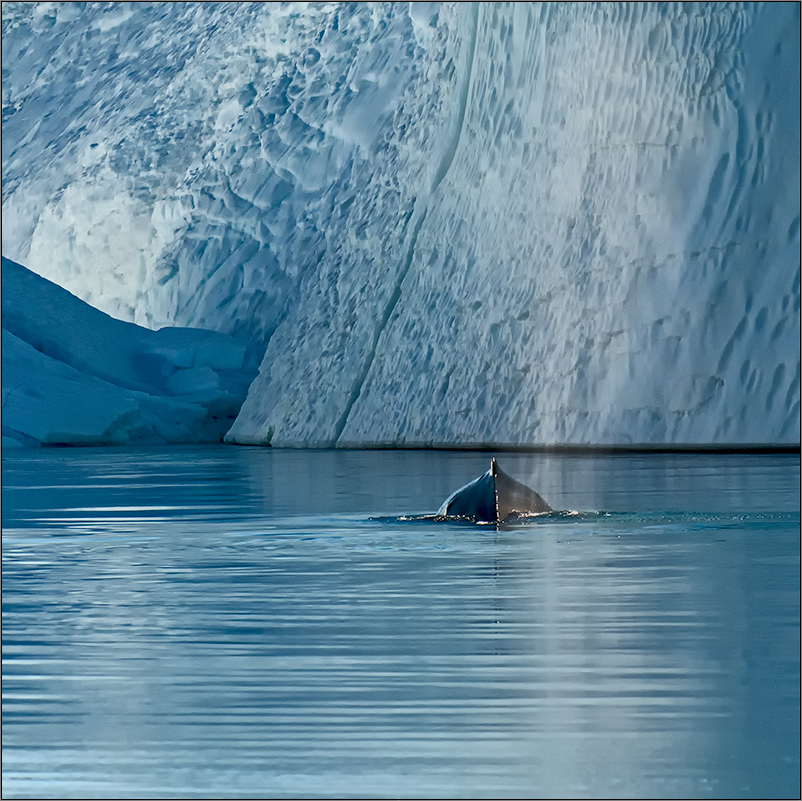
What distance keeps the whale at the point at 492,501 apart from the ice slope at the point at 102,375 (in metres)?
18.4

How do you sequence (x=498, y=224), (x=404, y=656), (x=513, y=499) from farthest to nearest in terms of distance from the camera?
1. (x=498, y=224)
2. (x=513, y=499)
3. (x=404, y=656)

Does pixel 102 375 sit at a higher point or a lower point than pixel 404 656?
higher

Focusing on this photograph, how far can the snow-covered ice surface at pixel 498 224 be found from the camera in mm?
17984

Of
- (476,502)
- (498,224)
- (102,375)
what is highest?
(498,224)

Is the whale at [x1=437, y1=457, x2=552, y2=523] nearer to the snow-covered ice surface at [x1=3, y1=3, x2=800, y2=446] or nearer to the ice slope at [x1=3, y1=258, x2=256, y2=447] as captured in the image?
the snow-covered ice surface at [x1=3, y1=3, x2=800, y2=446]

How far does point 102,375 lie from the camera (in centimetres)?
3053

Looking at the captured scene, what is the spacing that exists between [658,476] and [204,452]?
12.0m

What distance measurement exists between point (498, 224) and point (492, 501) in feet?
39.5

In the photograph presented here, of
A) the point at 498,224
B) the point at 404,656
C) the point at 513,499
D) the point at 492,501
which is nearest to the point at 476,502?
the point at 492,501

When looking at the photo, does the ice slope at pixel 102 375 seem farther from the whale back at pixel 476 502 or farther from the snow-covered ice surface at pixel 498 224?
the whale back at pixel 476 502

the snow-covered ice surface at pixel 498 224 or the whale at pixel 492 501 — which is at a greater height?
the snow-covered ice surface at pixel 498 224

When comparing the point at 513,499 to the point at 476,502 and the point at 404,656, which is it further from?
the point at 404,656

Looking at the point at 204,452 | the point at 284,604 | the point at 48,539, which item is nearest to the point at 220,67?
the point at 204,452

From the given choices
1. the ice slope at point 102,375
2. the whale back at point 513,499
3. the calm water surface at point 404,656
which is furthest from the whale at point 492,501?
the ice slope at point 102,375
